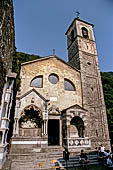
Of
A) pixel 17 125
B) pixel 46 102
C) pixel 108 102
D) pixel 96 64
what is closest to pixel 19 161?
pixel 17 125

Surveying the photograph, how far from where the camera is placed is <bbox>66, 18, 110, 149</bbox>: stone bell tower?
12.2m

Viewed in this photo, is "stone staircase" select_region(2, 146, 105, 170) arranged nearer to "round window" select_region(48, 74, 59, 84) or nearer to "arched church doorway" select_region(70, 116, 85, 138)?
"arched church doorway" select_region(70, 116, 85, 138)

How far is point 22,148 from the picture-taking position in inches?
350

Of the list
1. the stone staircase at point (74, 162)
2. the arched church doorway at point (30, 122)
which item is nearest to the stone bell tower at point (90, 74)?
the stone staircase at point (74, 162)

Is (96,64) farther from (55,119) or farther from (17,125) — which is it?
(17,125)

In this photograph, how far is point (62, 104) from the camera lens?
12.3 m

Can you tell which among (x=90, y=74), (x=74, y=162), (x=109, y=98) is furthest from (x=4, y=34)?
(x=109, y=98)

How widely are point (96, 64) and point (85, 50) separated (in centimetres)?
243

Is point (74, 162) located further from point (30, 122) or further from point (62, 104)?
point (62, 104)

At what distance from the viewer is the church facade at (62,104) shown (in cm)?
1022

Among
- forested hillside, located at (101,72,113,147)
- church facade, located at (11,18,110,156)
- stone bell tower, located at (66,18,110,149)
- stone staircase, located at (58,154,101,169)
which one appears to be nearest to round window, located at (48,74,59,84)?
church facade, located at (11,18,110,156)

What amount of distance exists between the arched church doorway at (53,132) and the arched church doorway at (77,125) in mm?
1579

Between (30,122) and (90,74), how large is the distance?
918cm

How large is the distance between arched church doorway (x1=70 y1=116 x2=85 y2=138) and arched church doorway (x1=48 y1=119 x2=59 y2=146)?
158cm
